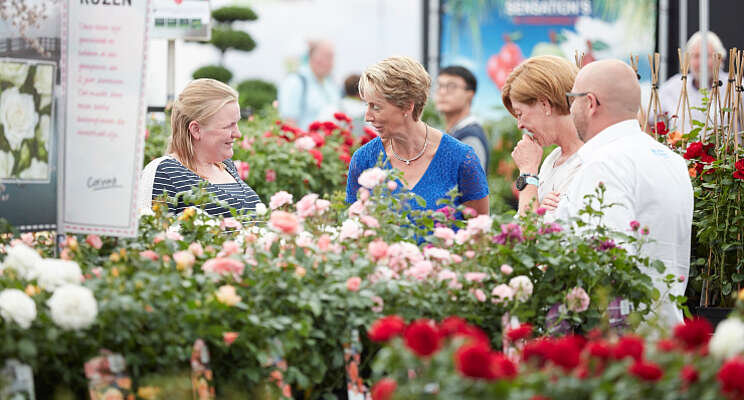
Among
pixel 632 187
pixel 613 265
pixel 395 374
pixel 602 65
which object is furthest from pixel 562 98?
pixel 395 374

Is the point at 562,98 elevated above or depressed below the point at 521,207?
above

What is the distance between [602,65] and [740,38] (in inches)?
231

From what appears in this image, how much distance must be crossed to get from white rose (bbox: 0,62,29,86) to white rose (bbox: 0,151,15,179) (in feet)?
0.59

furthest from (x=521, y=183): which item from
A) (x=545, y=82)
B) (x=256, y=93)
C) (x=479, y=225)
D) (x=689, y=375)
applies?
(x=256, y=93)

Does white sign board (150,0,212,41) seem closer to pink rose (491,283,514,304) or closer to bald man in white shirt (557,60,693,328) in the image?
bald man in white shirt (557,60,693,328)

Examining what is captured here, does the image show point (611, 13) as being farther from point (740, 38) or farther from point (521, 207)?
point (521, 207)

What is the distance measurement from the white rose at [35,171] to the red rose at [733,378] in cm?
170

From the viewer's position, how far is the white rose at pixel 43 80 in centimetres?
230

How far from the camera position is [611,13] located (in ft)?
30.0

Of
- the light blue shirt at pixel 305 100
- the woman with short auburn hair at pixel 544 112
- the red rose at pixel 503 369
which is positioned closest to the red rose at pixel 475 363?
the red rose at pixel 503 369

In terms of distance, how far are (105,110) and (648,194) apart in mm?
1551

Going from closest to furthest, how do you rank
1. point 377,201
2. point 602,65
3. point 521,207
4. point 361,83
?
point 377,201 < point 602,65 < point 521,207 < point 361,83

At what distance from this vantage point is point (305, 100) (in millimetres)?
9859

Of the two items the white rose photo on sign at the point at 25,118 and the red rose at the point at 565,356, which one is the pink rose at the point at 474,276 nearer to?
the red rose at the point at 565,356
